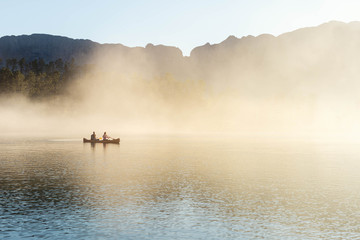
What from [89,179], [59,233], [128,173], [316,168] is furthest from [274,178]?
[59,233]

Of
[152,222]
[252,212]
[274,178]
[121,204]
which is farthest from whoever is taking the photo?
[274,178]

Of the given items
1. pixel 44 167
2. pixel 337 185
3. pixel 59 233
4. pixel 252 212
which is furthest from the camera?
pixel 44 167

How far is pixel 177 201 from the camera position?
38094mm

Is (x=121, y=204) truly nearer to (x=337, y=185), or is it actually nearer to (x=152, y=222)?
(x=152, y=222)

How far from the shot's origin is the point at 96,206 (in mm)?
35844

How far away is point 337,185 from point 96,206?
2818cm

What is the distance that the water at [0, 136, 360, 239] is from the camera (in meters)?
29.0

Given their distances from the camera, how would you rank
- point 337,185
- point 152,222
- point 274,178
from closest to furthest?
point 152,222 < point 337,185 < point 274,178

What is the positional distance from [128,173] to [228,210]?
78.7 feet

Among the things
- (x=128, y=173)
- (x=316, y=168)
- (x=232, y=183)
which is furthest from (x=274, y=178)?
(x=128, y=173)

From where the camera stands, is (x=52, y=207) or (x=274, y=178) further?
(x=274, y=178)

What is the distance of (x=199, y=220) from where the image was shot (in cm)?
3158

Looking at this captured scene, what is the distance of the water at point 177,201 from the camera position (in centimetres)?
2903

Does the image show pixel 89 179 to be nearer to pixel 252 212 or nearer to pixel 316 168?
pixel 252 212
